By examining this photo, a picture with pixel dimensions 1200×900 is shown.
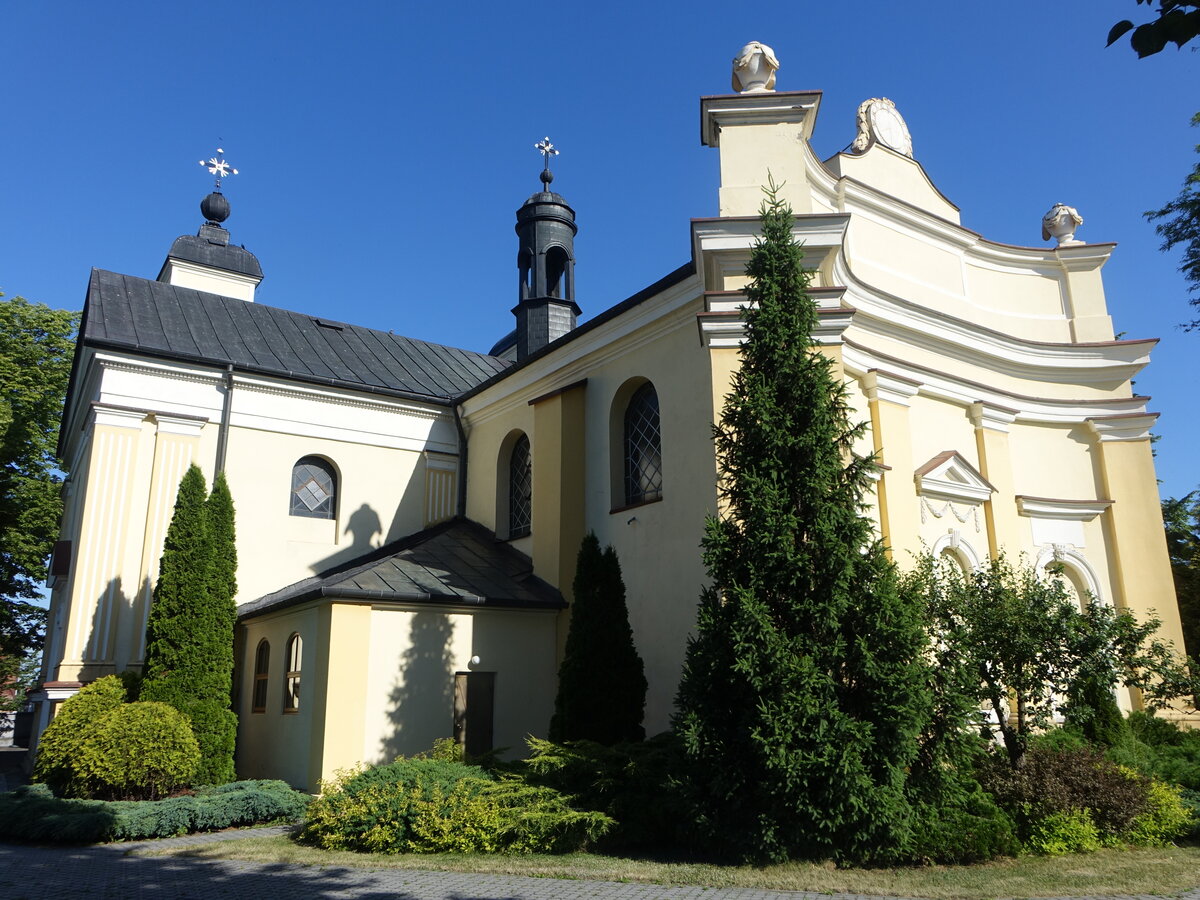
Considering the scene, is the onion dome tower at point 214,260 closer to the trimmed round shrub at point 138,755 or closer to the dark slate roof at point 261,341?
the dark slate roof at point 261,341

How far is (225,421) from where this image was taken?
17.4 meters

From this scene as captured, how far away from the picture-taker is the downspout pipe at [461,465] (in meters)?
19.8

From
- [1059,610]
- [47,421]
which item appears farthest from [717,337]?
[47,421]

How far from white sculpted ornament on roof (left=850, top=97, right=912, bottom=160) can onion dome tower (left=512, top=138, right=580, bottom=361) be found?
872 centimetres

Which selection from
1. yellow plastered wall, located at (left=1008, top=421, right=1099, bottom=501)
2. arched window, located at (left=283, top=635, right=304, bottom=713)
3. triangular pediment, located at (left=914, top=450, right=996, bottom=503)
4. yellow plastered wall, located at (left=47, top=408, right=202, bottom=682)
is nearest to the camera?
arched window, located at (left=283, top=635, right=304, bottom=713)

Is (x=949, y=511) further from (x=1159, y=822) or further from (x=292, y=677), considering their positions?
(x=292, y=677)

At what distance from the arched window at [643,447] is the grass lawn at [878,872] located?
6371 mm

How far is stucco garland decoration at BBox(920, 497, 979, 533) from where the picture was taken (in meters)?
15.3

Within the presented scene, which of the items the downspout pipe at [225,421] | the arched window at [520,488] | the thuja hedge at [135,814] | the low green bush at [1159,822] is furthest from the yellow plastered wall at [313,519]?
the low green bush at [1159,822]

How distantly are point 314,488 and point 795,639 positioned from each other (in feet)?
40.7

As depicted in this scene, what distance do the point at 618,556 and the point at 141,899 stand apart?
27.2ft

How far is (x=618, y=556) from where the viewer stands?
14.4 m

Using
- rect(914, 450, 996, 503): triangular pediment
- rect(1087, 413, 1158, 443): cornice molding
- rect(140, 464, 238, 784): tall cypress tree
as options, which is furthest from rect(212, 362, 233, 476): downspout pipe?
rect(1087, 413, 1158, 443): cornice molding

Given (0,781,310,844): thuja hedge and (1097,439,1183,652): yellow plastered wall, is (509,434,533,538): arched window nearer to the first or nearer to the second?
(0,781,310,844): thuja hedge
